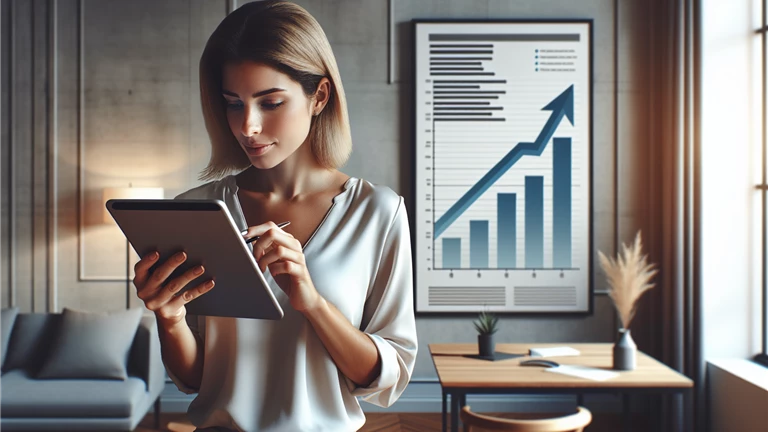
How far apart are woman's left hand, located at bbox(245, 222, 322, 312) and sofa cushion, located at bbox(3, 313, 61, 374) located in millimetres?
3617

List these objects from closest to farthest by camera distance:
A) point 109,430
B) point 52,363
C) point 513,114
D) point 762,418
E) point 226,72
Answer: point 226,72, point 762,418, point 109,430, point 52,363, point 513,114

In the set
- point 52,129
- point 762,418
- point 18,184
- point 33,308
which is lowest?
point 762,418

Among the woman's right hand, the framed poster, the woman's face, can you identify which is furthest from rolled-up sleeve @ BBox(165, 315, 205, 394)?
the framed poster

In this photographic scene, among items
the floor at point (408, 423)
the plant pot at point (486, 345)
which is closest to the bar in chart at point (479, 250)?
the floor at point (408, 423)

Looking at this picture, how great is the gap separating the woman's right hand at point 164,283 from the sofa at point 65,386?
289 cm

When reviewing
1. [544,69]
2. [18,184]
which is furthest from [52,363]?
[544,69]

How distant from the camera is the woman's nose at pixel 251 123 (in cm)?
94

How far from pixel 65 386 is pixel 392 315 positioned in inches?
127

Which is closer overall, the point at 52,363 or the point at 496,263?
the point at 52,363

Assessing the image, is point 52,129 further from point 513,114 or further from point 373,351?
point 373,351

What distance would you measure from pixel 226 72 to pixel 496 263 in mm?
3531

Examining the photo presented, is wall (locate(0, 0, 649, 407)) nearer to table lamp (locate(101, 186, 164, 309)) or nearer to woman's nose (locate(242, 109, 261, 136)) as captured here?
table lamp (locate(101, 186, 164, 309))

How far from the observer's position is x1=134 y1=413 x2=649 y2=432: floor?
13.0ft

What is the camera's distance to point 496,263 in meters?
4.30
